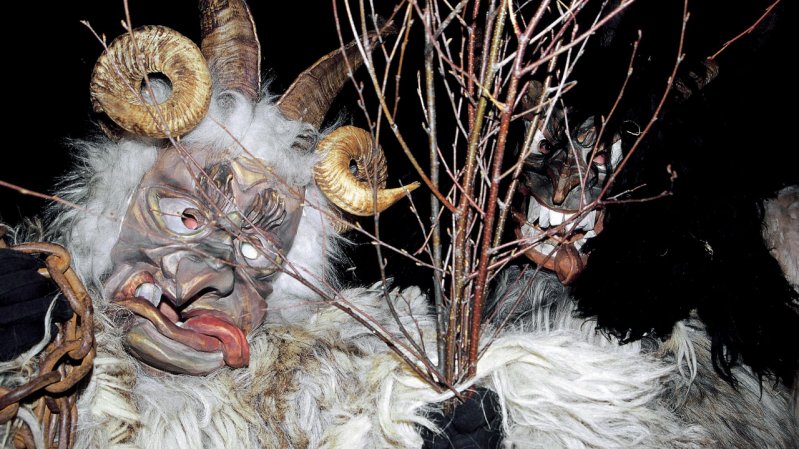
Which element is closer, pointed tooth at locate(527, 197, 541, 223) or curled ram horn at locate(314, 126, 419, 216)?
curled ram horn at locate(314, 126, 419, 216)

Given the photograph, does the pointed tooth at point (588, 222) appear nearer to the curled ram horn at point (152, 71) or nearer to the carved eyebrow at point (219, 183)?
the carved eyebrow at point (219, 183)

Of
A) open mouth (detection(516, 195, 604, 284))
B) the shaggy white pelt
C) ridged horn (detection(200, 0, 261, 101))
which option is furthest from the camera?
open mouth (detection(516, 195, 604, 284))

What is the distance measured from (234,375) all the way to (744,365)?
1712 mm

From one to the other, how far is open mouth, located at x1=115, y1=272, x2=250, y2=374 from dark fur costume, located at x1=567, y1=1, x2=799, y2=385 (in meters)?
1.22

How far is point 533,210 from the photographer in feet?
6.64

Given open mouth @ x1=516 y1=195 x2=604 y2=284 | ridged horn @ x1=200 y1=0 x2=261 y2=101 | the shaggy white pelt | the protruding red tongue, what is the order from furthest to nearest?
open mouth @ x1=516 y1=195 x2=604 y2=284, ridged horn @ x1=200 y1=0 x2=261 y2=101, the protruding red tongue, the shaggy white pelt

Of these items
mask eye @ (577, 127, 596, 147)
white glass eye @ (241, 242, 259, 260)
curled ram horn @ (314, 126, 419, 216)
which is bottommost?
white glass eye @ (241, 242, 259, 260)

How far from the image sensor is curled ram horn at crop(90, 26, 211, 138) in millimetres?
1616

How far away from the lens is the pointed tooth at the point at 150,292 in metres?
1.71

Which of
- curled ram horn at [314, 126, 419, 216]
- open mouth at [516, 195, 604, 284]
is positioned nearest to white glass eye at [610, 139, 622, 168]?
open mouth at [516, 195, 604, 284]

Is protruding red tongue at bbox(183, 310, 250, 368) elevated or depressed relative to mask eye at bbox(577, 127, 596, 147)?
depressed

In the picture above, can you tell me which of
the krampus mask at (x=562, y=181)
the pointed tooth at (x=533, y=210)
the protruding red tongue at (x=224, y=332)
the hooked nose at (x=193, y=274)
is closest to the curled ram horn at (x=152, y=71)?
the hooked nose at (x=193, y=274)

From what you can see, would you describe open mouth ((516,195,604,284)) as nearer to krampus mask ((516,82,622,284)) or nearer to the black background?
krampus mask ((516,82,622,284))

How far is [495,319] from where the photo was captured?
1.98m
